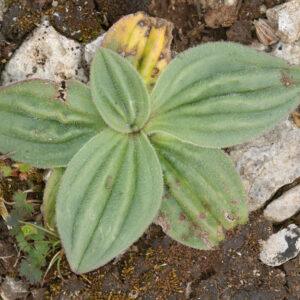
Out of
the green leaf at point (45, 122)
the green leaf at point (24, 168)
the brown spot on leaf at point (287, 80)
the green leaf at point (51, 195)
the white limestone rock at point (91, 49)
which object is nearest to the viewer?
the brown spot on leaf at point (287, 80)

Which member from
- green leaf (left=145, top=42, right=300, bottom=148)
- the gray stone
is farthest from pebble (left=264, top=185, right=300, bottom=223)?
the gray stone

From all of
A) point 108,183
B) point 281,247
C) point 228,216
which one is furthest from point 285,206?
point 108,183

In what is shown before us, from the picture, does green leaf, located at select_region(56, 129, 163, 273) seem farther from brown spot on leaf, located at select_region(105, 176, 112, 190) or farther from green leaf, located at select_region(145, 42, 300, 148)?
green leaf, located at select_region(145, 42, 300, 148)

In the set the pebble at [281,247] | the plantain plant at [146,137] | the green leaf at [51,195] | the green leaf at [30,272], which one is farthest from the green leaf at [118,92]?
the pebble at [281,247]

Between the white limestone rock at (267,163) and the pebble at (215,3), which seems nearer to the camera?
the white limestone rock at (267,163)

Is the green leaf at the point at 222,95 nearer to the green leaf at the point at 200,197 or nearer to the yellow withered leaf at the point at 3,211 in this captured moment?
the green leaf at the point at 200,197

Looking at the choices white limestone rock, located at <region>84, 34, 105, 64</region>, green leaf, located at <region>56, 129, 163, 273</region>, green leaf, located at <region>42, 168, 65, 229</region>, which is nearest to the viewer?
green leaf, located at <region>56, 129, 163, 273</region>
